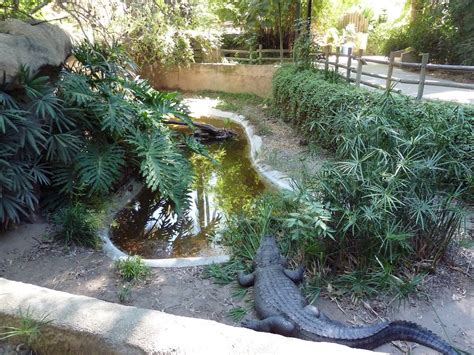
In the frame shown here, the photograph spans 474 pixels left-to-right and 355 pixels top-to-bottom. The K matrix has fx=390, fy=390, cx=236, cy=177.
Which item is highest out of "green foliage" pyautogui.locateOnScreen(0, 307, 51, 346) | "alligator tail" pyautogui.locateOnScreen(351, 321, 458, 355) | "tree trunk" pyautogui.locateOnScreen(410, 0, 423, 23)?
"tree trunk" pyautogui.locateOnScreen(410, 0, 423, 23)

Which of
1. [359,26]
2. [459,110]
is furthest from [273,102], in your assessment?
[359,26]

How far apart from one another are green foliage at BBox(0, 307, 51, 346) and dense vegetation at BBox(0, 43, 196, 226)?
243 cm

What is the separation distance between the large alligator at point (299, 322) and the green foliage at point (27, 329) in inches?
63.0

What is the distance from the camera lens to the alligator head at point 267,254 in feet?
11.6

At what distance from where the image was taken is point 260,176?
6355 mm

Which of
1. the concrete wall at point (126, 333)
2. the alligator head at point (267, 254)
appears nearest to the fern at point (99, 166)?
the alligator head at point (267, 254)

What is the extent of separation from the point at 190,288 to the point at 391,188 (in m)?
1.91

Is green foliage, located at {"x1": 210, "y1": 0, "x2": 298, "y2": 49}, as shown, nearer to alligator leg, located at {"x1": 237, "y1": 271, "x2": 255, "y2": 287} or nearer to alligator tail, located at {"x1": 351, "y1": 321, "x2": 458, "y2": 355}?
alligator leg, located at {"x1": 237, "y1": 271, "x2": 255, "y2": 287}

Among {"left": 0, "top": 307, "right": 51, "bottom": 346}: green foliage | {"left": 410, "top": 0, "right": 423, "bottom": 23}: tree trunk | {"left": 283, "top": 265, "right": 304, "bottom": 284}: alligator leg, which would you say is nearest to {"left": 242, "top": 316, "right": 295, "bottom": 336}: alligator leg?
{"left": 283, "top": 265, "right": 304, "bottom": 284}: alligator leg

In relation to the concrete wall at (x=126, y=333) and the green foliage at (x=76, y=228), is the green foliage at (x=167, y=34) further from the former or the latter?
the concrete wall at (x=126, y=333)

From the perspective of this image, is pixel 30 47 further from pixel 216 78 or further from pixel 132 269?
pixel 216 78

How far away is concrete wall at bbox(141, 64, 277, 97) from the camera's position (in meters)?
11.5

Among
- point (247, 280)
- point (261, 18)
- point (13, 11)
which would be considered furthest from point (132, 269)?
point (261, 18)

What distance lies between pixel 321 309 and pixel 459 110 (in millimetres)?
2223
